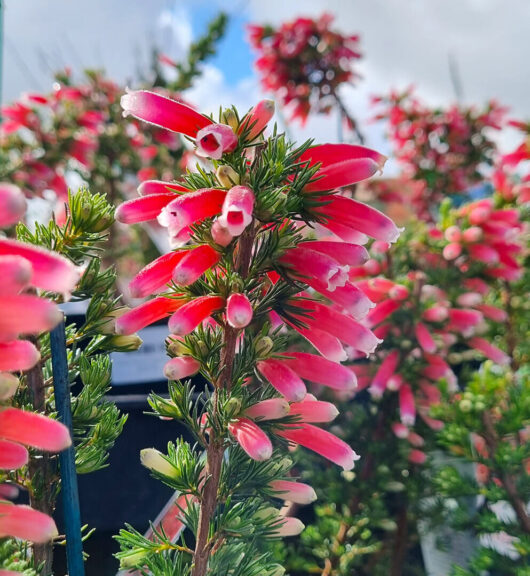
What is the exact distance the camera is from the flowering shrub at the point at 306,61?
1734mm

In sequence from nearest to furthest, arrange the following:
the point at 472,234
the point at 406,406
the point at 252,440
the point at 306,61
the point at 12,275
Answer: the point at 12,275 → the point at 252,440 → the point at 406,406 → the point at 472,234 → the point at 306,61

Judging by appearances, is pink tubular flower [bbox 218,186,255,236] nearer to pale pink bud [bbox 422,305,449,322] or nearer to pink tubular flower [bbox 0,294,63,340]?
pink tubular flower [bbox 0,294,63,340]

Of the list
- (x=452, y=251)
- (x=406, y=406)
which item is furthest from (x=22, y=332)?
(x=452, y=251)

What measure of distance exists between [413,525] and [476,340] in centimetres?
35

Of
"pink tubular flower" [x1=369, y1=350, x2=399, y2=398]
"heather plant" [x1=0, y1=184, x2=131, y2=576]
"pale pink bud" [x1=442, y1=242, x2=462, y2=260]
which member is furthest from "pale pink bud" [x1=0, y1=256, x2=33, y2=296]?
"pale pink bud" [x1=442, y1=242, x2=462, y2=260]

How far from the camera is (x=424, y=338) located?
854 mm

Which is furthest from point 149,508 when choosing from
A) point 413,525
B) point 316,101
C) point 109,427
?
point 316,101

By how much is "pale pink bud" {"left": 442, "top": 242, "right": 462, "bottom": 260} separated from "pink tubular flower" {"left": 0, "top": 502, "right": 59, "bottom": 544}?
0.84 meters

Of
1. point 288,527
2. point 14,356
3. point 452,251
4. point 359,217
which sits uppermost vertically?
point 452,251

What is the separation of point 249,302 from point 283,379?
6 cm

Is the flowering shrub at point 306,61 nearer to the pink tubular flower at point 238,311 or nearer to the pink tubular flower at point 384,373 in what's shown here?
the pink tubular flower at point 384,373

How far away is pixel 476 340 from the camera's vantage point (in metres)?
1.02

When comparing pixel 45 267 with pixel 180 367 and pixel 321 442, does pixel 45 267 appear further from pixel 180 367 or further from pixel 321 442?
pixel 321 442

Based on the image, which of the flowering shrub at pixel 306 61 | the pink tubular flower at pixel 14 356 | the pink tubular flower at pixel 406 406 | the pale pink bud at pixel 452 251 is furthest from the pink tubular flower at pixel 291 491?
the flowering shrub at pixel 306 61
